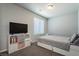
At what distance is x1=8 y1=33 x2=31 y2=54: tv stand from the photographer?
247 centimetres

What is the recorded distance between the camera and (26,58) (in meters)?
0.76

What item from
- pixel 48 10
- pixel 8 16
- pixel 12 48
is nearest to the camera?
pixel 12 48

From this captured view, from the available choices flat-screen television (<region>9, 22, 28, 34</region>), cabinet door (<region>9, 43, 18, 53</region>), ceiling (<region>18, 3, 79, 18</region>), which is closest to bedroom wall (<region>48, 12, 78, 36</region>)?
ceiling (<region>18, 3, 79, 18</region>)

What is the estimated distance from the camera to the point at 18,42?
9.00 ft

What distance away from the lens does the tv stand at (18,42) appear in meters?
2.47

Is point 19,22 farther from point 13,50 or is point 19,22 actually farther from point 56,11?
point 56,11

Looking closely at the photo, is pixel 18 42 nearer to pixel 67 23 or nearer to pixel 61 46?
pixel 61 46

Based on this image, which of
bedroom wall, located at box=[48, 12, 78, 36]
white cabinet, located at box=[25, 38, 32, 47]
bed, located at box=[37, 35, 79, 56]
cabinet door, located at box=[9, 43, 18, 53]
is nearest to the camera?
bed, located at box=[37, 35, 79, 56]

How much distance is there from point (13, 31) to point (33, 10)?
131cm

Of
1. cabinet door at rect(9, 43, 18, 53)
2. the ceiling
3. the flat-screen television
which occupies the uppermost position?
the ceiling

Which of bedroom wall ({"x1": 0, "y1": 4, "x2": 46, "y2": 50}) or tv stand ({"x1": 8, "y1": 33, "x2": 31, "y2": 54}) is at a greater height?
bedroom wall ({"x1": 0, "y1": 4, "x2": 46, "y2": 50})

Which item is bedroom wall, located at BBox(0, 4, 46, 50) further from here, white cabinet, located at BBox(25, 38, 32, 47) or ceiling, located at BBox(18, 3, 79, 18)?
white cabinet, located at BBox(25, 38, 32, 47)

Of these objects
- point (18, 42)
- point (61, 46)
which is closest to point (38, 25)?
point (18, 42)

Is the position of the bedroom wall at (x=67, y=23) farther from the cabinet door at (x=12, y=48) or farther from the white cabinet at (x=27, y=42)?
the cabinet door at (x=12, y=48)
